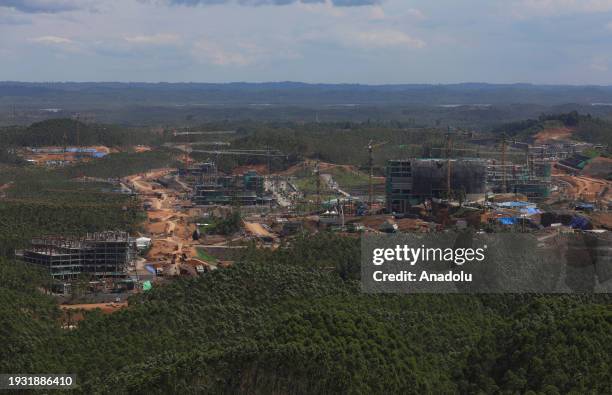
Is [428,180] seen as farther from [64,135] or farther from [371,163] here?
[64,135]

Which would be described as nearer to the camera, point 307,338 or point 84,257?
point 307,338

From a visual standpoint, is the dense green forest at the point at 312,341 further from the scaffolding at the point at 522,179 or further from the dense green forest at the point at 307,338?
the scaffolding at the point at 522,179

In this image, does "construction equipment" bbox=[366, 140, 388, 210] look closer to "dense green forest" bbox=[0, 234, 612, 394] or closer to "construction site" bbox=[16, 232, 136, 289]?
"construction site" bbox=[16, 232, 136, 289]

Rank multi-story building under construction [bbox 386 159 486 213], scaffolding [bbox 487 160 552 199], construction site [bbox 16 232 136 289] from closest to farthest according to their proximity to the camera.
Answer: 1. construction site [bbox 16 232 136 289]
2. multi-story building under construction [bbox 386 159 486 213]
3. scaffolding [bbox 487 160 552 199]

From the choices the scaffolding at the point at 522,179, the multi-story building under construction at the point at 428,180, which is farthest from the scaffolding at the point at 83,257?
the scaffolding at the point at 522,179

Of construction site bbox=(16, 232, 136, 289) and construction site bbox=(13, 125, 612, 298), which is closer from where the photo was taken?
construction site bbox=(16, 232, 136, 289)

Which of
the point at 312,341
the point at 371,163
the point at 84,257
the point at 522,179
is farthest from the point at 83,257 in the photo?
the point at 522,179

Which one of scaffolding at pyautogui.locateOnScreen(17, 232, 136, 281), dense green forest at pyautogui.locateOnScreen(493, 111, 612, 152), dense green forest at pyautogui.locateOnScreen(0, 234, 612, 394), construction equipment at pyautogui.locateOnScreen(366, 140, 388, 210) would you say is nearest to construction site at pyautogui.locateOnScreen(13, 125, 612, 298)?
scaffolding at pyautogui.locateOnScreen(17, 232, 136, 281)
